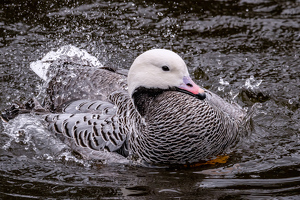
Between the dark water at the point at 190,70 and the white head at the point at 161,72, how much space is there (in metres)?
1.08

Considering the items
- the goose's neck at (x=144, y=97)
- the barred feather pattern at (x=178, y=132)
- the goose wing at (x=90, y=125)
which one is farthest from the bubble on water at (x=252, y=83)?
the goose wing at (x=90, y=125)

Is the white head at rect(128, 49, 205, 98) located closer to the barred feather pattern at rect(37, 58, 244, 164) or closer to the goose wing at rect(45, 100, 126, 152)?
the barred feather pattern at rect(37, 58, 244, 164)

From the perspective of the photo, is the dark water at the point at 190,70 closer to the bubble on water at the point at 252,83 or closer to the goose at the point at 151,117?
the bubble on water at the point at 252,83

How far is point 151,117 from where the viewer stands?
5543 millimetres

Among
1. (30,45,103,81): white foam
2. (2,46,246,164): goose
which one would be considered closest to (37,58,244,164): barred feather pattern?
(2,46,246,164): goose

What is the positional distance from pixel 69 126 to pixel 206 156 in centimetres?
186

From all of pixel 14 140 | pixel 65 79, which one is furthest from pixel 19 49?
pixel 14 140

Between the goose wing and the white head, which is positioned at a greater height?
the white head

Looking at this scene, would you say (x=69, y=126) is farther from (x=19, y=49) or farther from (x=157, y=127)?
(x=19, y=49)

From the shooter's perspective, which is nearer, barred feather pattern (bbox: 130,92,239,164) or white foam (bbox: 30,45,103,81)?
barred feather pattern (bbox: 130,92,239,164)

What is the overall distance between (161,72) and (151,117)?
2.15ft

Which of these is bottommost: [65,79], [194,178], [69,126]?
[194,178]

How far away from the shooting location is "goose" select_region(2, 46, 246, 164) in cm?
523

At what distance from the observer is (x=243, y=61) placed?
25.8 ft
